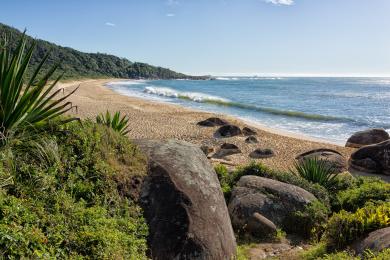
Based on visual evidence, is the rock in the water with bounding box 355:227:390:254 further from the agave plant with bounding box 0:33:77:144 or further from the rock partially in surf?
the rock partially in surf

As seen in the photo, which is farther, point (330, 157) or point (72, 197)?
point (330, 157)

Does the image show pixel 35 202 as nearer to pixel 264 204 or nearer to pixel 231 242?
pixel 231 242

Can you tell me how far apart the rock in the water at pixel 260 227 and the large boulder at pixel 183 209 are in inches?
58.2

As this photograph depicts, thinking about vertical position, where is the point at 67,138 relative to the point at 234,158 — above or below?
above

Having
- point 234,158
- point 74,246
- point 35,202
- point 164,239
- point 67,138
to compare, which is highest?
point 67,138

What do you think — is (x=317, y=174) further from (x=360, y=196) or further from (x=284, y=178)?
(x=360, y=196)

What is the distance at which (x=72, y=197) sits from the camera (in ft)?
14.6

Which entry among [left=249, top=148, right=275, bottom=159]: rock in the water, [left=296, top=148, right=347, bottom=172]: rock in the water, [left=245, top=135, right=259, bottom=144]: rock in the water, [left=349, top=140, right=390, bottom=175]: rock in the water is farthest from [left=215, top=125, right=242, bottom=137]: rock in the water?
[left=349, top=140, right=390, bottom=175]: rock in the water

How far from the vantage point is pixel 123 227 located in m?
4.59

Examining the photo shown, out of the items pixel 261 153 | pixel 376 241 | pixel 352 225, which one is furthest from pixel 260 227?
pixel 261 153

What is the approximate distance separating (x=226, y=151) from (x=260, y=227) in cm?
890

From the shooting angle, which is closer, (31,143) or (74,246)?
(74,246)

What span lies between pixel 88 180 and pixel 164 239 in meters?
1.16

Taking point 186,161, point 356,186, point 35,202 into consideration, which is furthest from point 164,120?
point 35,202
